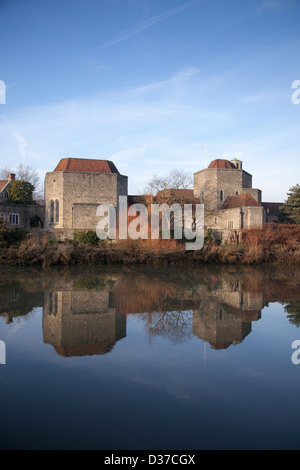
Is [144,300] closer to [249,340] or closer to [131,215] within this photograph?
[249,340]

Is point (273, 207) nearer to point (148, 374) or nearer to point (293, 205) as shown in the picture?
point (293, 205)

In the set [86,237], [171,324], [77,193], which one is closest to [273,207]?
[77,193]

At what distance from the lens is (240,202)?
35.1 m

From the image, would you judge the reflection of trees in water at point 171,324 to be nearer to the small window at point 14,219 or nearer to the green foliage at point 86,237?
the green foliage at point 86,237

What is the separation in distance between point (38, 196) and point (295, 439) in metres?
63.2

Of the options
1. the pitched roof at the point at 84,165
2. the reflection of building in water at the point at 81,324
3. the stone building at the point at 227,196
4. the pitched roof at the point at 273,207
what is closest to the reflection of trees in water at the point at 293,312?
the reflection of building in water at the point at 81,324

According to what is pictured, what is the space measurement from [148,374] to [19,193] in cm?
3362

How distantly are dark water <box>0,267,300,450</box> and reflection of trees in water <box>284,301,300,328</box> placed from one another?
0.03 metres

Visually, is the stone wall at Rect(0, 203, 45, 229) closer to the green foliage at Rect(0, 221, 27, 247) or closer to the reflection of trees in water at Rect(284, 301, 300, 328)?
the green foliage at Rect(0, 221, 27, 247)

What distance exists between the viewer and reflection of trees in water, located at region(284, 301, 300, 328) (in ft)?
27.7

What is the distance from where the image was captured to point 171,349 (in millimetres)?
6410

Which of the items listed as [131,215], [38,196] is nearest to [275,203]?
[131,215]

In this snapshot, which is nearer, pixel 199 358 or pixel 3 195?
pixel 199 358

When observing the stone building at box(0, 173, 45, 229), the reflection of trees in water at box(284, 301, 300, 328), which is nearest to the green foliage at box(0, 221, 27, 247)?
the stone building at box(0, 173, 45, 229)
